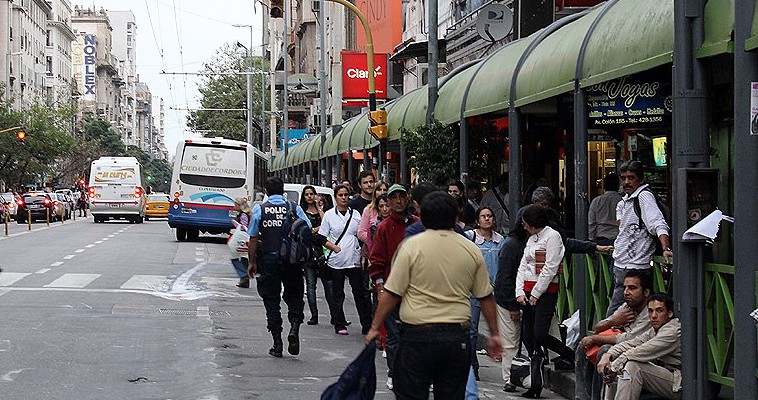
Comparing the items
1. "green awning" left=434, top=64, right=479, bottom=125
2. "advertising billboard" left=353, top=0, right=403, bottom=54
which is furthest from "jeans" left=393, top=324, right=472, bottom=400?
"advertising billboard" left=353, top=0, right=403, bottom=54

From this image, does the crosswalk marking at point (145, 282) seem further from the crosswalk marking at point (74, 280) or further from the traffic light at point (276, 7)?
the traffic light at point (276, 7)

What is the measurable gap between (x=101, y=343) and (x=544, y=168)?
10.6 m

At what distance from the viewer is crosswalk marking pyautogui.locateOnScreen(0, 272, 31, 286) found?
2164 centimetres

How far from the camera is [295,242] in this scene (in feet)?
43.6

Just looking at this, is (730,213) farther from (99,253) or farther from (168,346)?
(99,253)

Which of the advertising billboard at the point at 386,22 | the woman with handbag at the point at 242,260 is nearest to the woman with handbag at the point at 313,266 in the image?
the woman with handbag at the point at 242,260

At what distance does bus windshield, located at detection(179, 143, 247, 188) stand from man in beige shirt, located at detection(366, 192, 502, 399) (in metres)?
32.6

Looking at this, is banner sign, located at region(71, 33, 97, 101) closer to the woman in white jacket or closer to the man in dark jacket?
the man in dark jacket

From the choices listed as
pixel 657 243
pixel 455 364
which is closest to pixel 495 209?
pixel 657 243

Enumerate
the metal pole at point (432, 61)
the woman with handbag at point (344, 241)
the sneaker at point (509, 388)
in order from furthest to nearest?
the metal pole at point (432, 61) → the woman with handbag at point (344, 241) → the sneaker at point (509, 388)

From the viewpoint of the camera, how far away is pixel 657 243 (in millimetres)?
11555

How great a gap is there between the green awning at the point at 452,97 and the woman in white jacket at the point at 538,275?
877 cm

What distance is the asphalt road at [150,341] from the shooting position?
11086 millimetres

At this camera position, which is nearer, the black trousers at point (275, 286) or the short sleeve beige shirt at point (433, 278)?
the short sleeve beige shirt at point (433, 278)
